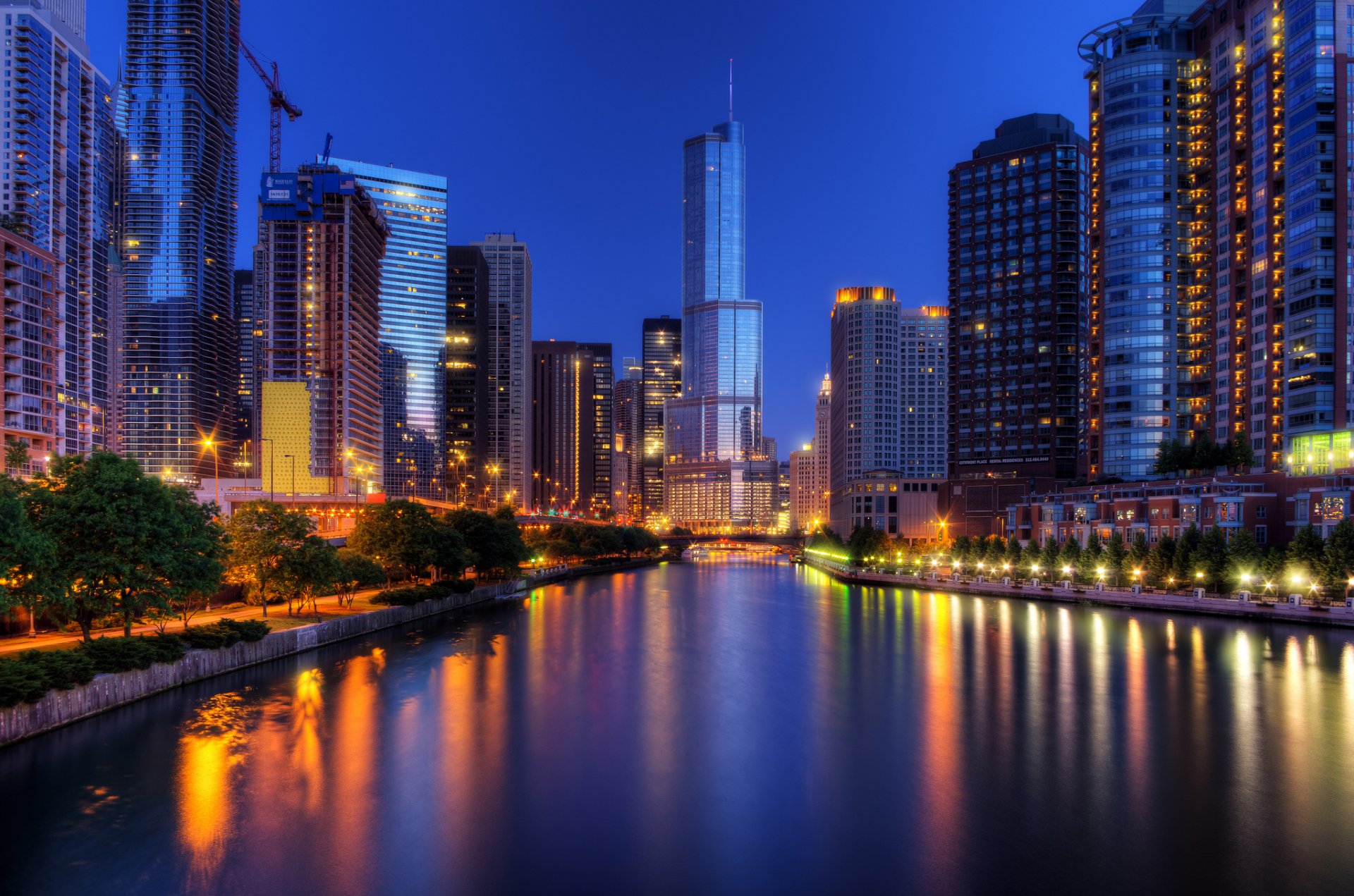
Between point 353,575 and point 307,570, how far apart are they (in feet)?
36.3

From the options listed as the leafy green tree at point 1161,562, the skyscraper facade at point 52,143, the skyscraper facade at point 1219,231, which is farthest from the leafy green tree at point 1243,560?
the skyscraper facade at point 52,143

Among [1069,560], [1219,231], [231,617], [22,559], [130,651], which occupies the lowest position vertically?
[1069,560]

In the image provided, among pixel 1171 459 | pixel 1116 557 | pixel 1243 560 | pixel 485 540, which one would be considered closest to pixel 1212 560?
pixel 1243 560

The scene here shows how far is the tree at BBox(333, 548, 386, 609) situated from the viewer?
77375 millimetres

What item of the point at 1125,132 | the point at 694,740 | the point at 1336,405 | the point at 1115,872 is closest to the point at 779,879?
the point at 1115,872

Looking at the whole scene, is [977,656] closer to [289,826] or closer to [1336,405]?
[289,826]

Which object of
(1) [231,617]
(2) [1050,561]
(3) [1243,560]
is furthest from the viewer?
(2) [1050,561]

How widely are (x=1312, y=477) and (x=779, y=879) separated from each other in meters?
94.3

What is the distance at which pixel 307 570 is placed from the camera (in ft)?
221

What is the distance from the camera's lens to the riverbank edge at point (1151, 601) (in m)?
80.9

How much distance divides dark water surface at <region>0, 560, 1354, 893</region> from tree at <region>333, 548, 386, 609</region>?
375 inches

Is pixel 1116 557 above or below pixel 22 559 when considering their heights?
below

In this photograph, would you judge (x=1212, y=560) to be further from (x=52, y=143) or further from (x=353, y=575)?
(x=52, y=143)

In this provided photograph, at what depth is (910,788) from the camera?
36844 millimetres
